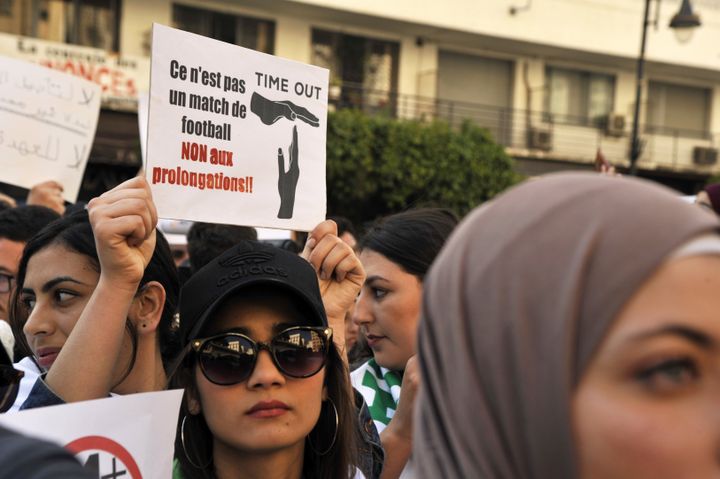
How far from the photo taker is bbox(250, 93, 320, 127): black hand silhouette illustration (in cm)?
283

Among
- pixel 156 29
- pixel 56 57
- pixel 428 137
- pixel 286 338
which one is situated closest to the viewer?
pixel 286 338

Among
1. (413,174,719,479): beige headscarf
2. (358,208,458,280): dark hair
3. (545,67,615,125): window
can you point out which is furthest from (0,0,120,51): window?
(413,174,719,479): beige headscarf

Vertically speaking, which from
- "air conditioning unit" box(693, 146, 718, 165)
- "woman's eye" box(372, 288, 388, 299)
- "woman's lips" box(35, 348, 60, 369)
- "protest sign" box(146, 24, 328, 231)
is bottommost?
"woman's lips" box(35, 348, 60, 369)

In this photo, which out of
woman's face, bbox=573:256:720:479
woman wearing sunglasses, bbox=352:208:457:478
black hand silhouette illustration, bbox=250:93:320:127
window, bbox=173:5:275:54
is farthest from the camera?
window, bbox=173:5:275:54

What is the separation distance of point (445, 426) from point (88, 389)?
1329 millimetres

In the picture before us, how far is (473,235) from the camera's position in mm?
1048

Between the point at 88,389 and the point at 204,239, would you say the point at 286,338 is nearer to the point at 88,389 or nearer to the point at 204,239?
the point at 88,389

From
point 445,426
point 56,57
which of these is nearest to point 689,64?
point 56,57

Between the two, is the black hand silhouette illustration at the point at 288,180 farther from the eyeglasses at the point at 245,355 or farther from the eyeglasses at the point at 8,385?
the eyeglasses at the point at 8,385

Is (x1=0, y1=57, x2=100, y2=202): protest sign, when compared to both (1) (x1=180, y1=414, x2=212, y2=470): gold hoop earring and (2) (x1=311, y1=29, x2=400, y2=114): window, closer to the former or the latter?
(1) (x1=180, y1=414, x2=212, y2=470): gold hoop earring

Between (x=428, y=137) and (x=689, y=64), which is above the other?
(x=689, y=64)

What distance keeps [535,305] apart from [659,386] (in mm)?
149

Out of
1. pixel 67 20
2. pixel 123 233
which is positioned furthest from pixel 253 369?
pixel 67 20

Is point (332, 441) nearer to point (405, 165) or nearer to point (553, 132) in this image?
point (405, 165)
